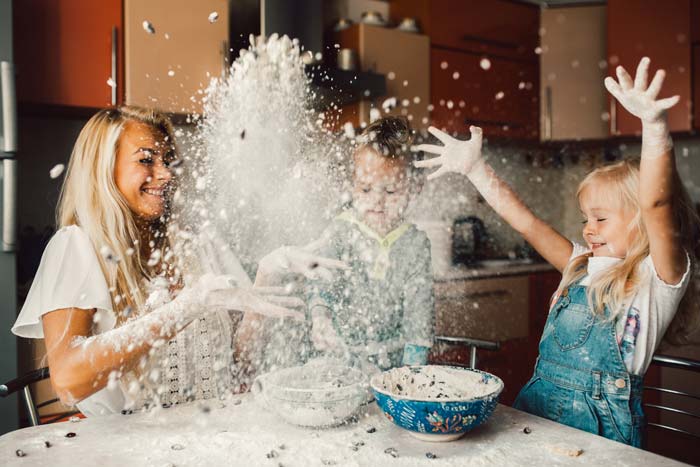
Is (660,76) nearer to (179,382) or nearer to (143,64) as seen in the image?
(179,382)

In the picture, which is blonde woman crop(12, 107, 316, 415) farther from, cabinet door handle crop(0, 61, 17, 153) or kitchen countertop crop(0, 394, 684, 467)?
cabinet door handle crop(0, 61, 17, 153)

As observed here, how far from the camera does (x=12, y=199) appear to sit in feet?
6.03

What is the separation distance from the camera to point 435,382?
1.16m

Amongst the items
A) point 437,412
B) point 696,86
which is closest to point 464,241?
point 696,86

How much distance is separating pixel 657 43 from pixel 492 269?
1389mm

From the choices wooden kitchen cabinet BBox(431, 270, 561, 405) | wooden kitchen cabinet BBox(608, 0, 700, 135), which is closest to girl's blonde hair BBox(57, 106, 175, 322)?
wooden kitchen cabinet BBox(431, 270, 561, 405)

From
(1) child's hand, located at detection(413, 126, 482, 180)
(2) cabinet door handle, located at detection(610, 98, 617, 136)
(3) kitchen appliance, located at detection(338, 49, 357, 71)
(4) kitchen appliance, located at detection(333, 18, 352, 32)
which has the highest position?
(4) kitchen appliance, located at detection(333, 18, 352, 32)

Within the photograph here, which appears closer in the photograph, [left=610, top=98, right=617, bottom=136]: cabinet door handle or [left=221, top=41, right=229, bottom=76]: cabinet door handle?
[left=221, top=41, right=229, bottom=76]: cabinet door handle

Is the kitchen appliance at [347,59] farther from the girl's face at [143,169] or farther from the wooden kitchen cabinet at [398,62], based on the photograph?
the girl's face at [143,169]

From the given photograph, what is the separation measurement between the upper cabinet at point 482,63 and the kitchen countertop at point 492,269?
701 millimetres

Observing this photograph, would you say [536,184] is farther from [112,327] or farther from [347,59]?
[112,327]

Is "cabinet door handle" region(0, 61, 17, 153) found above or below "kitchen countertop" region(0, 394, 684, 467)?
above

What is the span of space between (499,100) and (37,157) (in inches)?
90.5

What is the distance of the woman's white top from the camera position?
4.23 feet
